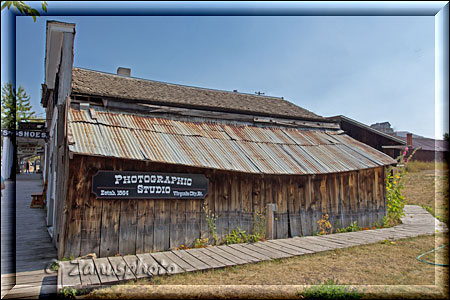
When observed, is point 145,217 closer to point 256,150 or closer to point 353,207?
point 256,150

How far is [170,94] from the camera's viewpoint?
37.6 feet

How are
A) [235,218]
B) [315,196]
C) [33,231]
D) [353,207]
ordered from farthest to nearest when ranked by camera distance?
[353,207]
[315,196]
[33,231]
[235,218]

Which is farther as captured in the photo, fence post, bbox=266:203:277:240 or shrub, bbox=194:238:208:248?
fence post, bbox=266:203:277:240

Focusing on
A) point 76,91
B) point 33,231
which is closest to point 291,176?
point 76,91

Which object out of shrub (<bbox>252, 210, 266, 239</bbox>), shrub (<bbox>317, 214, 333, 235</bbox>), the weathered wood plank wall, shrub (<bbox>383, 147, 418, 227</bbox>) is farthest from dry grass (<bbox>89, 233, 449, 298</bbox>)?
shrub (<bbox>383, 147, 418, 227</bbox>)

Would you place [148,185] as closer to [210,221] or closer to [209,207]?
[209,207]

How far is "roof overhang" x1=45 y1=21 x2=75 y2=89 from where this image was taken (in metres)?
7.79

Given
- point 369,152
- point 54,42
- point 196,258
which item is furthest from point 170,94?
point 369,152

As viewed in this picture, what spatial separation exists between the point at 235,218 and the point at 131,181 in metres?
3.04

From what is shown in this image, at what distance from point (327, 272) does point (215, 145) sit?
4.57 meters

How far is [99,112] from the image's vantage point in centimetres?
845

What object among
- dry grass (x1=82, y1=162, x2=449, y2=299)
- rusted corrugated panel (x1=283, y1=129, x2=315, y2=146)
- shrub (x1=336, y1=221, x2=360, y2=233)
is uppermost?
rusted corrugated panel (x1=283, y1=129, x2=315, y2=146)

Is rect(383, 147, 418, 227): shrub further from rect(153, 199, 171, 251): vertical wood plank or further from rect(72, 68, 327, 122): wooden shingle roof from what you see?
rect(153, 199, 171, 251): vertical wood plank

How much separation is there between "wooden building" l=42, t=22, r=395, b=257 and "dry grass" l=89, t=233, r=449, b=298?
1921 mm
